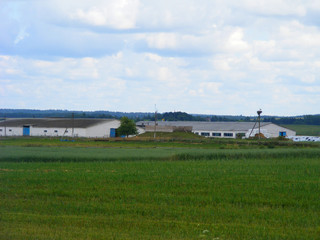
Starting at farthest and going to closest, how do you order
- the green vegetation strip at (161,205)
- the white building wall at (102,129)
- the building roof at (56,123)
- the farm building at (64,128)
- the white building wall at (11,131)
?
the white building wall at (11,131)
the building roof at (56,123)
the farm building at (64,128)
the white building wall at (102,129)
the green vegetation strip at (161,205)

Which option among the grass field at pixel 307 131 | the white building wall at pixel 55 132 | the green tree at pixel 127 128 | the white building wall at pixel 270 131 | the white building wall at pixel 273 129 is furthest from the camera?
the grass field at pixel 307 131

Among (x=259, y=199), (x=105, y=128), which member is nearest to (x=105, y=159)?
(x=259, y=199)

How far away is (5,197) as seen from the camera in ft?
55.2

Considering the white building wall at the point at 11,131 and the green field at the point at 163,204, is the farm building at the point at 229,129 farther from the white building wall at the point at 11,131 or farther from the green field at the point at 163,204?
the green field at the point at 163,204

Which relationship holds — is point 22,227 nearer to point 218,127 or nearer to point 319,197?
point 319,197

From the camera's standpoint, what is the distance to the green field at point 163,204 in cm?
1243

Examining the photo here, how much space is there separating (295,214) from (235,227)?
8.49ft

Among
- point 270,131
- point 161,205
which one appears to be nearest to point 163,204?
point 161,205

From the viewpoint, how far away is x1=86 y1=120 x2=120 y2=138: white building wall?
311 feet

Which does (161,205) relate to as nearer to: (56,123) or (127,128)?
(127,128)

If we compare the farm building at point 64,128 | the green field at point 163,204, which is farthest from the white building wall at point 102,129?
the green field at point 163,204

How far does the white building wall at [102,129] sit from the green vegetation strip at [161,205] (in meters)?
71.3

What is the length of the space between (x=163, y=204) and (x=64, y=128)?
83991 mm

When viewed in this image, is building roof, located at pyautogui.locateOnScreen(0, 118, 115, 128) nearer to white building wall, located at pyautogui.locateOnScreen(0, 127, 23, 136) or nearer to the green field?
white building wall, located at pyautogui.locateOnScreen(0, 127, 23, 136)
